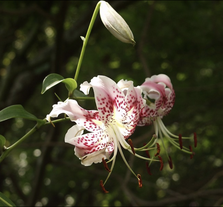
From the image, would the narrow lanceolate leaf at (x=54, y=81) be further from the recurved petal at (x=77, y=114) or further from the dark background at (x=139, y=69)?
the dark background at (x=139, y=69)

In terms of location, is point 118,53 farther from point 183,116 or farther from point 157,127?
point 157,127

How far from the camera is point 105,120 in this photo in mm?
967

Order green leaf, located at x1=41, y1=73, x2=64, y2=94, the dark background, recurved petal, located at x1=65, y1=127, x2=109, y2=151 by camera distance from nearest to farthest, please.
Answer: green leaf, located at x1=41, y1=73, x2=64, y2=94 < recurved petal, located at x1=65, y1=127, x2=109, y2=151 < the dark background

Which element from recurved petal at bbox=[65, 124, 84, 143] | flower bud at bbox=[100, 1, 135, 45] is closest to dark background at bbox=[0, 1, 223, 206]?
recurved petal at bbox=[65, 124, 84, 143]

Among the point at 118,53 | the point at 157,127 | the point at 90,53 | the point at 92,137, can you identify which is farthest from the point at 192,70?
the point at 92,137

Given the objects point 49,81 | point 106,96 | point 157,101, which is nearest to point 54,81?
point 49,81

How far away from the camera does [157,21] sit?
106 inches

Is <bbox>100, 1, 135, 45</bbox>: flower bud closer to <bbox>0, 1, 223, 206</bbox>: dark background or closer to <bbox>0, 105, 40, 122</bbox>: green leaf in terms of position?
<bbox>0, 105, 40, 122</bbox>: green leaf

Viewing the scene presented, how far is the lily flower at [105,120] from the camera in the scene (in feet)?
2.91

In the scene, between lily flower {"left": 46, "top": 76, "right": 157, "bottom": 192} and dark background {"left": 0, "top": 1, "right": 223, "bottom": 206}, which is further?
dark background {"left": 0, "top": 1, "right": 223, "bottom": 206}

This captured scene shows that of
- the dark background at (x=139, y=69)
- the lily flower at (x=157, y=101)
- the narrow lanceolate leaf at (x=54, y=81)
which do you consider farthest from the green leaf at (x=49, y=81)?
the dark background at (x=139, y=69)

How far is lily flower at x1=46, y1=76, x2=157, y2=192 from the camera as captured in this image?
0.89 m

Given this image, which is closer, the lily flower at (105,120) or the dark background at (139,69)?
the lily flower at (105,120)

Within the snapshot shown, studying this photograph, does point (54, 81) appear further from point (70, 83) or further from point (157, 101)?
point (157, 101)
